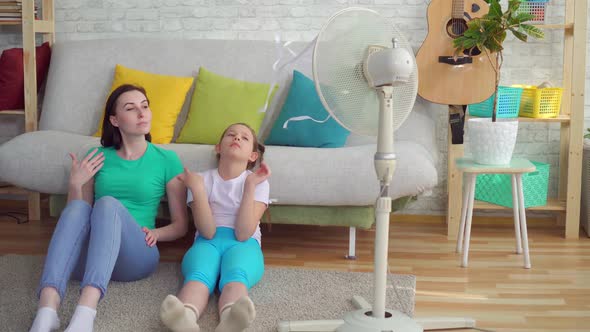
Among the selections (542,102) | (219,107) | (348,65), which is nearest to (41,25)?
(219,107)

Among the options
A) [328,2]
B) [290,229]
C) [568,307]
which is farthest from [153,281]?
[328,2]

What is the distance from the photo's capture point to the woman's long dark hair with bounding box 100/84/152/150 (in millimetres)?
2869

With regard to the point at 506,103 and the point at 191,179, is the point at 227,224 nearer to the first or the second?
the point at 191,179

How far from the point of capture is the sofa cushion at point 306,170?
3109 millimetres

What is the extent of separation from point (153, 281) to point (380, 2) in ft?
6.62

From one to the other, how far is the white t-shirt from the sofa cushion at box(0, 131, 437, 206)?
30 cm

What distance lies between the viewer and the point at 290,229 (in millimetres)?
3883

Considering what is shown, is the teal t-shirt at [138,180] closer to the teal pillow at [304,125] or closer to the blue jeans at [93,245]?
the blue jeans at [93,245]

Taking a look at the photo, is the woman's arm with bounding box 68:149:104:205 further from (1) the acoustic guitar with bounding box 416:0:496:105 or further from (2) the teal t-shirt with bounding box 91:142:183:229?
(1) the acoustic guitar with bounding box 416:0:496:105

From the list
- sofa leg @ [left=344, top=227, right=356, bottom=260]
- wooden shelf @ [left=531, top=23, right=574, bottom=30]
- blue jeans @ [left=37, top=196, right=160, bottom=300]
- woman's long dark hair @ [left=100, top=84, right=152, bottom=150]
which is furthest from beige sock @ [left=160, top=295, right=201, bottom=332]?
wooden shelf @ [left=531, top=23, right=574, bottom=30]

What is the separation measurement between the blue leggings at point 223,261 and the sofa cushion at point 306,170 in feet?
1.36

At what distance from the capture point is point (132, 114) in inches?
111

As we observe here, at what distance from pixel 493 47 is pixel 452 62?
0.82 ft

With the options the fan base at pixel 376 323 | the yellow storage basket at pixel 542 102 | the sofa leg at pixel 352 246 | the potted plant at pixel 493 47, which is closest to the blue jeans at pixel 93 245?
the fan base at pixel 376 323
